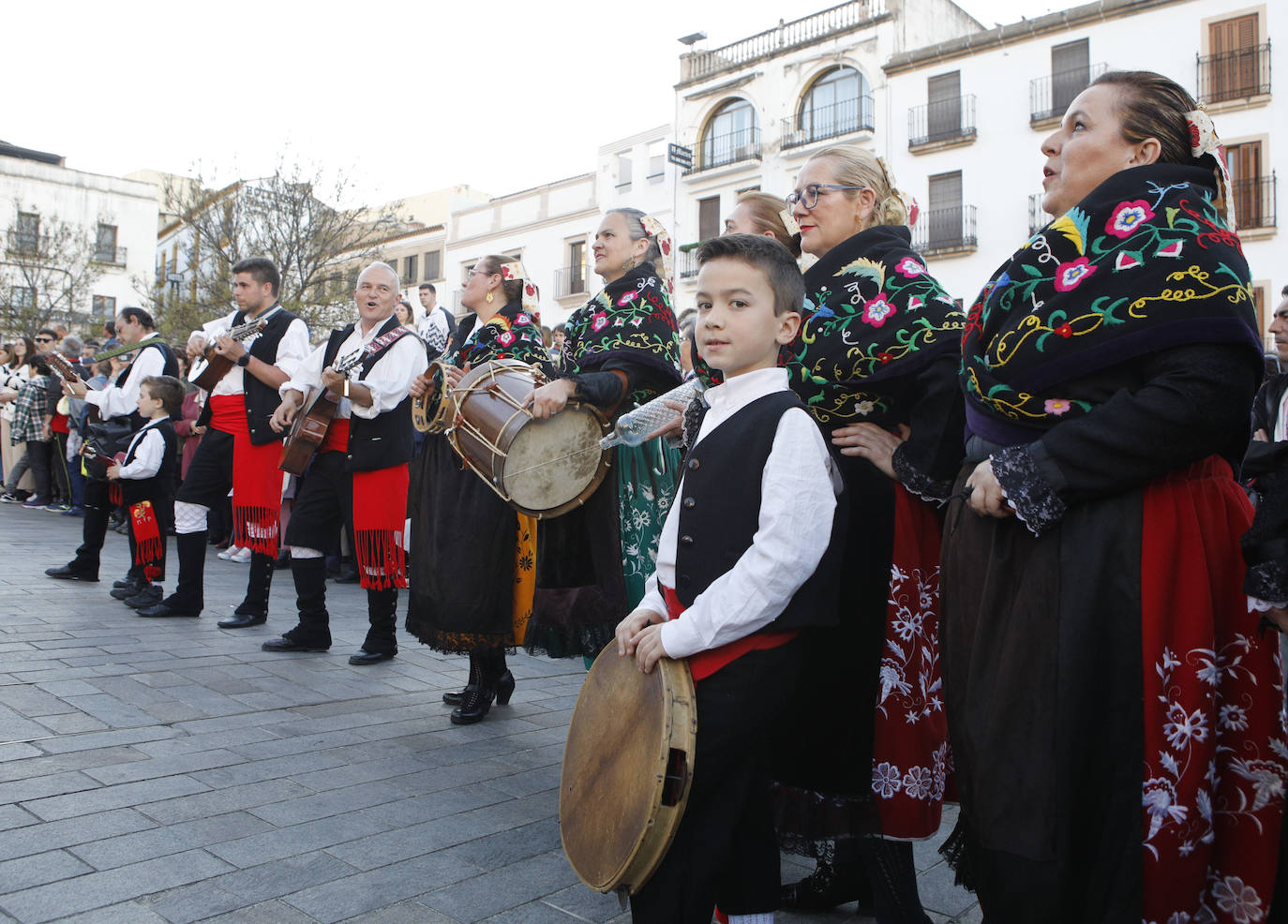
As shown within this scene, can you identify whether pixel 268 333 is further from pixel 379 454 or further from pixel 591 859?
pixel 591 859

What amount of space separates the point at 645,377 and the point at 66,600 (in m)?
5.01

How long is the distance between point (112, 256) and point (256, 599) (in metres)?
45.2

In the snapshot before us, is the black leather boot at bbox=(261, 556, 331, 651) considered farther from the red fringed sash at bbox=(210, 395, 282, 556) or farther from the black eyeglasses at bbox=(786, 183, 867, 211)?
the black eyeglasses at bbox=(786, 183, 867, 211)

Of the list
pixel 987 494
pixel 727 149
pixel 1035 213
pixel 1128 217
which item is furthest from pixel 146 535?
pixel 727 149

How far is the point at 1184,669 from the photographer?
5.97 ft

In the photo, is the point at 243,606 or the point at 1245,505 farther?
the point at 243,606

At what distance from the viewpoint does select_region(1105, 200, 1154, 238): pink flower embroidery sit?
1.95 m

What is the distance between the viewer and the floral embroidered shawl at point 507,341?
188 inches

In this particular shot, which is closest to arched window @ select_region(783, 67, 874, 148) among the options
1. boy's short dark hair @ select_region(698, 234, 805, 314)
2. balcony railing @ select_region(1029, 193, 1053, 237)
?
balcony railing @ select_region(1029, 193, 1053, 237)

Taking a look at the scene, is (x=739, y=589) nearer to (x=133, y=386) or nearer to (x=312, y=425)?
(x=312, y=425)

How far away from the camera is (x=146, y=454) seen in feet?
23.5

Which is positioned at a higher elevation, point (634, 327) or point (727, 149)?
point (727, 149)

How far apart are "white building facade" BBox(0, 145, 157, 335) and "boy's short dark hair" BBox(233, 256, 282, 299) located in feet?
127

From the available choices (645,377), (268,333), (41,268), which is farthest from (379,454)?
(41,268)
